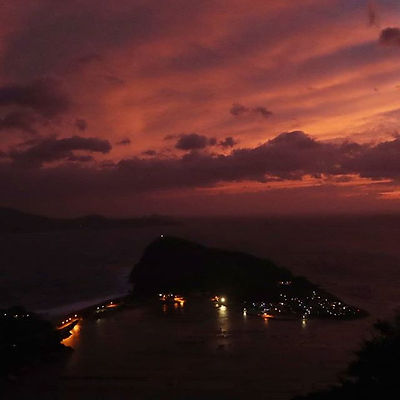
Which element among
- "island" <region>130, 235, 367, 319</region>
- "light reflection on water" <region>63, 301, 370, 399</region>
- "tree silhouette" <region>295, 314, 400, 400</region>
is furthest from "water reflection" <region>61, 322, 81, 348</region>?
"tree silhouette" <region>295, 314, 400, 400</region>

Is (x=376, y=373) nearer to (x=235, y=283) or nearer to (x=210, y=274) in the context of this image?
(x=235, y=283)

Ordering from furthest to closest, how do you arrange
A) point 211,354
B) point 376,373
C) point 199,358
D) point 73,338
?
point 73,338, point 211,354, point 199,358, point 376,373

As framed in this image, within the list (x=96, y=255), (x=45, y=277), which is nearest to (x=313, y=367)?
(x=45, y=277)

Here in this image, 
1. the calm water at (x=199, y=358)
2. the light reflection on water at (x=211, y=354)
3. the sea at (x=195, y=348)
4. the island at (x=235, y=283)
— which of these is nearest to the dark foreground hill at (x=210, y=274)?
the island at (x=235, y=283)

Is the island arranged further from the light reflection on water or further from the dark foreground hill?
the light reflection on water

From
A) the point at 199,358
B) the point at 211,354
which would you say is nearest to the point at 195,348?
the point at 211,354

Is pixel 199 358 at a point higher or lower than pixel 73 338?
lower

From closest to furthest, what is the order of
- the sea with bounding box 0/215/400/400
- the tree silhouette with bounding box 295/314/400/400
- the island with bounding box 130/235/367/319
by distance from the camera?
the tree silhouette with bounding box 295/314/400/400, the sea with bounding box 0/215/400/400, the island with bounding box 130/235/367/319

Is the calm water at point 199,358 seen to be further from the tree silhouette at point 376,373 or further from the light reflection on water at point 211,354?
the tree silhouette at point 376,373
